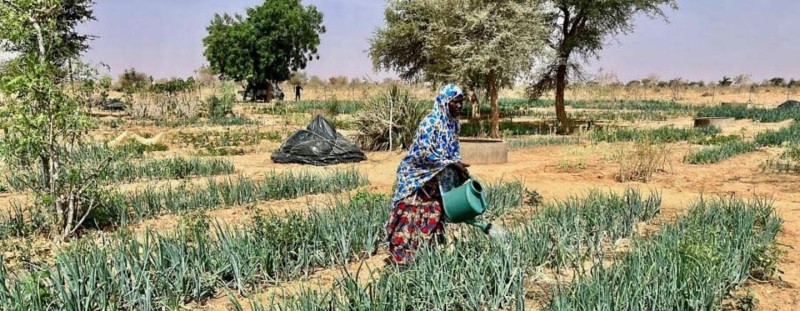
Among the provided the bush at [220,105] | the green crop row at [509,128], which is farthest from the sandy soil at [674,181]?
the bush at [220,105]

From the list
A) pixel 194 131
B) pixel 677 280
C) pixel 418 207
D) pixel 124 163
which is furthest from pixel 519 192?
pixel 194 131

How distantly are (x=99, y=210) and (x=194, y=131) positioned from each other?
39.6ft

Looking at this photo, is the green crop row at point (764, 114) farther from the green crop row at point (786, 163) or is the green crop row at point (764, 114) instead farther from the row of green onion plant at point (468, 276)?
the row of green onion plant at point (468, 276)

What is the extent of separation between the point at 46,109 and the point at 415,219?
335 centimetres

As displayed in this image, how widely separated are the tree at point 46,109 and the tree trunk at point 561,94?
14703 mm

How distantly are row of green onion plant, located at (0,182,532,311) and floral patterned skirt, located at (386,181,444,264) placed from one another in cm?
30

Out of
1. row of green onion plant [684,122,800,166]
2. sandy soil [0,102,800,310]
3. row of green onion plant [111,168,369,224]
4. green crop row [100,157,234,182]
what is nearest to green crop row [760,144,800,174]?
row of green onion plant [684,122,800,166]

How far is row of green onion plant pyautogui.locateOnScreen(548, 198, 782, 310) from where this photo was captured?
2812 millimetres

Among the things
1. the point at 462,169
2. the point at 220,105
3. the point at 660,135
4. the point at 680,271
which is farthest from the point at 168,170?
the point at 220,105

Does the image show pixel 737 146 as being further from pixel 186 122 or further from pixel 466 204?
pixel 186 122

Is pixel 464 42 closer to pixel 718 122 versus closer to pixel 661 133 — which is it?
pixel 661 133

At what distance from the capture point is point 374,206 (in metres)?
4.91

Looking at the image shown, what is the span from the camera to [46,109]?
5.19 meters

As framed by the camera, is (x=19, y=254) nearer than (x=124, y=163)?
Yes
